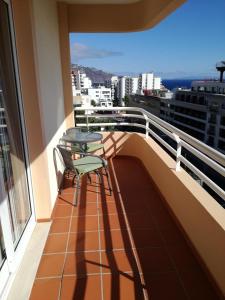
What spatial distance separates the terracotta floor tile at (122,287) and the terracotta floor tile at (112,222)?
646mm

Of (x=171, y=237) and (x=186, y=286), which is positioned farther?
(x=171, y=237)

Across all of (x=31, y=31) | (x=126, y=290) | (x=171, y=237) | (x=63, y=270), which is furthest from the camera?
(x=171, y=237)

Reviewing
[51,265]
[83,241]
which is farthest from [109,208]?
[51,265]

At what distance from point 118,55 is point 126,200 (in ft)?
319

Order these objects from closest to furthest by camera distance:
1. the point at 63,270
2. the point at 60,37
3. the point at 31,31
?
the point at 63,270, the point at 31,31, the point at 60,37

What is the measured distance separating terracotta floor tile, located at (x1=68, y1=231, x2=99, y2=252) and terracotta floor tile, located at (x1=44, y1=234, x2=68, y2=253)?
2.4 inches

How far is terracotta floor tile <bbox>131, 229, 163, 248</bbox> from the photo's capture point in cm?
218

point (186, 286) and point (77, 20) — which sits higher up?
point (77, 20)

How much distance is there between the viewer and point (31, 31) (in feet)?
6.68

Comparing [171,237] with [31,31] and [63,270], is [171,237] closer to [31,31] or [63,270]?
[63,270]

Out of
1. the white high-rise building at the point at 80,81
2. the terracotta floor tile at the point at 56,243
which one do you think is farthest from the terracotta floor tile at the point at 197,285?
the white high-rise building at the point at 80,81

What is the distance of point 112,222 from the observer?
2.53 m

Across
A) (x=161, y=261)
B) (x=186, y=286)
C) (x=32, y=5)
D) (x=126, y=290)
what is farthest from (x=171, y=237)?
A: (x=32, y=5)

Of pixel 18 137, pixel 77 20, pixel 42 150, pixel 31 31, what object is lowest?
pixel 42 150
